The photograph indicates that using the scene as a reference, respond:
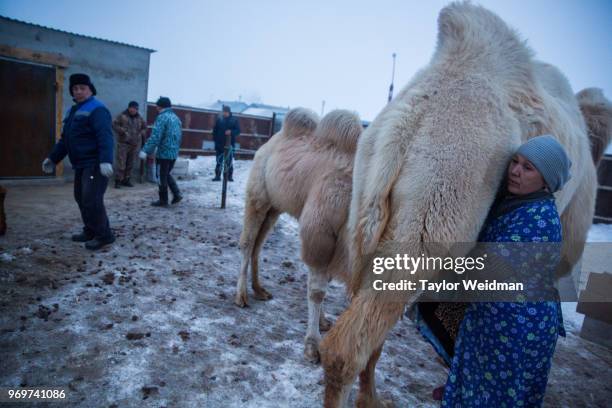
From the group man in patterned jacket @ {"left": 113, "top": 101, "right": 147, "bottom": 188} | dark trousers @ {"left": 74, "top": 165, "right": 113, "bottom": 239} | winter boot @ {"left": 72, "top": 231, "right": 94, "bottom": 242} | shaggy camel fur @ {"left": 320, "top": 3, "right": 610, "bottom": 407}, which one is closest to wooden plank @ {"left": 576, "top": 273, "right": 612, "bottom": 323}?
shaggy camel fur @ {"left": 320, "top": 3, "right": 610, "bottom": 407}

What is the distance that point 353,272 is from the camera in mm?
1748

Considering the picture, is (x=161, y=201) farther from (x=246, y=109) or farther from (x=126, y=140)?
(x=246, y=109)

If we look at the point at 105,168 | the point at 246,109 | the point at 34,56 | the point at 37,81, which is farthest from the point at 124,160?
the point at 246,109

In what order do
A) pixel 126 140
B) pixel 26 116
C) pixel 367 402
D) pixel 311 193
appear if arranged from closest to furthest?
pixel 367 402
pixel 311 193
pixel 26 116
pixel 126 140

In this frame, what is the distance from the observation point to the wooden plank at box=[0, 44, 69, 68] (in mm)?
7768

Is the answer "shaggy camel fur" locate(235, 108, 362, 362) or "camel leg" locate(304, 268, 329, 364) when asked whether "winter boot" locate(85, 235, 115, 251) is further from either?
"camel leg" locate(304, 268, 329, 364)

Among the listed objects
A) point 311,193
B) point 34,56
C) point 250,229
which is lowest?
point 250,229

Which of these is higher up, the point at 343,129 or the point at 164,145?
the point at 343,129

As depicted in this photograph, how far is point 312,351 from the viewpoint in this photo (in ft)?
9.96

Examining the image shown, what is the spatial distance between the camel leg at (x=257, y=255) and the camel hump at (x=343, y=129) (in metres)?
1.40

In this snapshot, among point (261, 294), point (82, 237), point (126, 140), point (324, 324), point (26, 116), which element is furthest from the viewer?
point (126, 140)

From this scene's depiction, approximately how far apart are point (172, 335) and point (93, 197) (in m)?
2.74

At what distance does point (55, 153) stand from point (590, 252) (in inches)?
338

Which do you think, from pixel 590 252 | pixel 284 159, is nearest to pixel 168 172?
pixel 284 159
